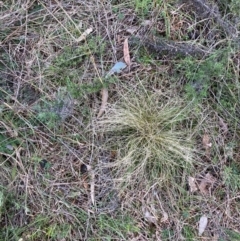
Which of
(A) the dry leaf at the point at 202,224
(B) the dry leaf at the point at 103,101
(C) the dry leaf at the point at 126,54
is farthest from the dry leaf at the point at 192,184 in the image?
(C) the dry leaf at the point at 126,54

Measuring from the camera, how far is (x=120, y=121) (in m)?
A: 2.27

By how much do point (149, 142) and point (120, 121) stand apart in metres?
0.18

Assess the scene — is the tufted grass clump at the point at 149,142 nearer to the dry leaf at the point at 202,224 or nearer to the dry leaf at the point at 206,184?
the dry leaf at the point at 206,184

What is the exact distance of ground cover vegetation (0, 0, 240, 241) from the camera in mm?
2279

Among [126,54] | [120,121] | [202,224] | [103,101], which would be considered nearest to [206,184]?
[202,224]

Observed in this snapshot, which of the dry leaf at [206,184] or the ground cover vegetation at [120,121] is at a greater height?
the ground cover vegetation at [120,121]

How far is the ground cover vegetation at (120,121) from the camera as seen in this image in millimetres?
2279

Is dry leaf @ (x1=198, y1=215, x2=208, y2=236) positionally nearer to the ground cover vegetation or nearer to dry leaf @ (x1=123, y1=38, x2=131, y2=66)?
the ground cover vegetation

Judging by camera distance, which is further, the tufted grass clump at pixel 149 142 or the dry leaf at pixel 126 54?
the dry leaf at pixel 126 54

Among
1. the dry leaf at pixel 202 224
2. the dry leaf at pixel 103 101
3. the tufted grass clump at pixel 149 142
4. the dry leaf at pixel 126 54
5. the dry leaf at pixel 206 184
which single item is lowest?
the dry leaf at pixel 202 224

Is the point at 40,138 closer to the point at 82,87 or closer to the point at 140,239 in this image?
the point at 82,87

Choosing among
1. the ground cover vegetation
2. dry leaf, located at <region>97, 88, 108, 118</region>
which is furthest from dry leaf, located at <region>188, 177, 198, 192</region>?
dry leaf, located at <region>97, 88, 108, 118</region>

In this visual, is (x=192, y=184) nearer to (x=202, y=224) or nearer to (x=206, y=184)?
(x=206, y=184)

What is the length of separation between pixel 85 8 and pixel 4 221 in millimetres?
1215
